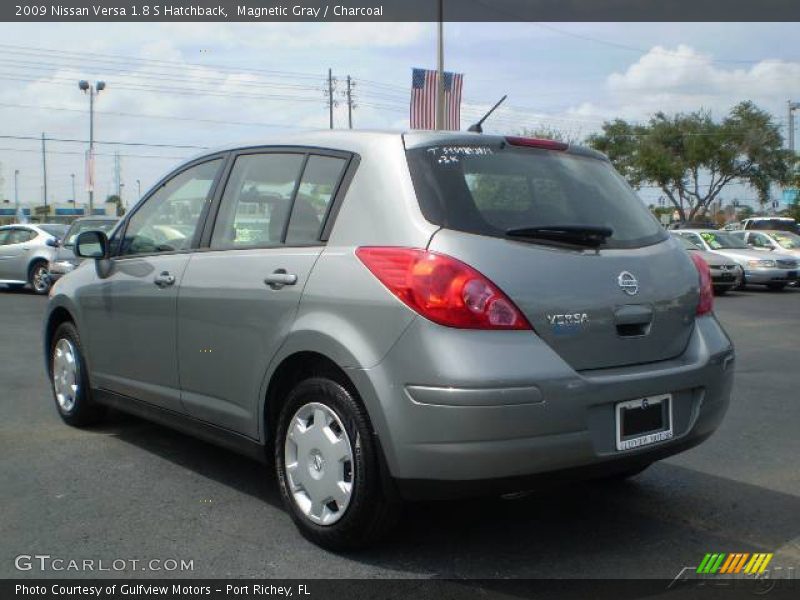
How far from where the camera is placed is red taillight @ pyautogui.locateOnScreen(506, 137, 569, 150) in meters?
3.94

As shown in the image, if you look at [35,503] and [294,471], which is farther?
[35,503]

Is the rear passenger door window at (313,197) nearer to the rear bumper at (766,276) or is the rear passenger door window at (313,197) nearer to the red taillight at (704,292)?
the red taillight at (704,292)

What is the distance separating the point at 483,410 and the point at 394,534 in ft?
2.85

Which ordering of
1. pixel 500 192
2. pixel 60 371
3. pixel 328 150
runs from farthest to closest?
pixel 60 371 < pixel 328 150 < pixel 500 192

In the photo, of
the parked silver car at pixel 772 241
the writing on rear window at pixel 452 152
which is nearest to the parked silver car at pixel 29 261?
the writing on rear window at pixel 452 152

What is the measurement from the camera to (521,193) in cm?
373

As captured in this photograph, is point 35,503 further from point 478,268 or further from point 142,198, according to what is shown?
point 478,268

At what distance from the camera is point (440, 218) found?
3436 millimetres

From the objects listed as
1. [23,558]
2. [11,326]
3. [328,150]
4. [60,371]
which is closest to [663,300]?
[328,150]

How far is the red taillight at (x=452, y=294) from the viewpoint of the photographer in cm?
322

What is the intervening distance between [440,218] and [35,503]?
247cm

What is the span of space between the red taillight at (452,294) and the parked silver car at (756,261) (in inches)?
740

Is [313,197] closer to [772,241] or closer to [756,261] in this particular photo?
[756,261]

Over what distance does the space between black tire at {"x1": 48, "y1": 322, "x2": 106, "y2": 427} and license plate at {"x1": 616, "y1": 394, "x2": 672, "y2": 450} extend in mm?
3550
